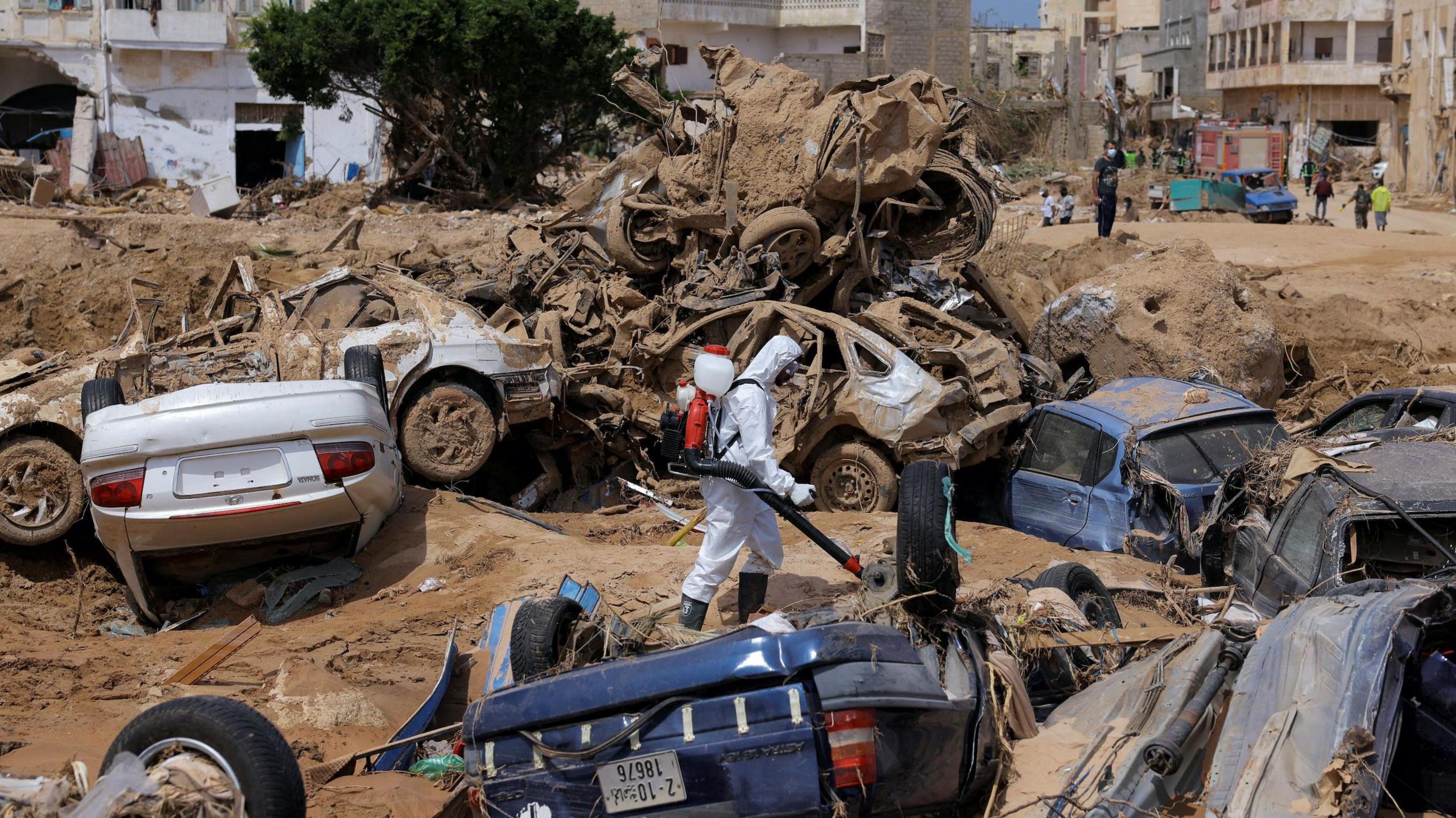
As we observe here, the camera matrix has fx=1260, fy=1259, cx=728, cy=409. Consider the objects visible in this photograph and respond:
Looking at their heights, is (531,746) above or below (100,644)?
above

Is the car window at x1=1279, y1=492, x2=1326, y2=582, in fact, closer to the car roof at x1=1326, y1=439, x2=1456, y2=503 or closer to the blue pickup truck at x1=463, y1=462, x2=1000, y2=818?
the car roof at x1=1326, y1=439, x2=1456, y2=503

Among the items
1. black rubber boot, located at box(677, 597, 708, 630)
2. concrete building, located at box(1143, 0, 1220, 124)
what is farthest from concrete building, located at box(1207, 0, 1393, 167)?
black rubber boot, located at box(677, 597, 708, 630)

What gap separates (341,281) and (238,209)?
21.6 m

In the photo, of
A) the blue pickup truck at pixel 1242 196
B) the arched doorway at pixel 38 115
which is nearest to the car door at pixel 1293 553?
the blue pickup truck at pixel 1242 196

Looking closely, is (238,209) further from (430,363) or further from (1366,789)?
(1366,789)

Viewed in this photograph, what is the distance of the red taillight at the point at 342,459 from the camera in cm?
739

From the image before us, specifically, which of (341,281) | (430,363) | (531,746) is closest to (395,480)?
(430,363)

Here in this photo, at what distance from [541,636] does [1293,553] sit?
12.4 feet

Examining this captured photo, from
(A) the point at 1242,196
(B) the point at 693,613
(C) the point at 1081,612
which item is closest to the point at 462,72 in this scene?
(A) the point at 1242,196

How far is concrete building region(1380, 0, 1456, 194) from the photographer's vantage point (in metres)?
38.6

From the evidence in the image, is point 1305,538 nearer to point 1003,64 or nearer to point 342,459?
point 342,459

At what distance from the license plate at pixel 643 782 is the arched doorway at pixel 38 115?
3939 cm

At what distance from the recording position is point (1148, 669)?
4.82 m

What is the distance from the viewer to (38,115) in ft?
124
